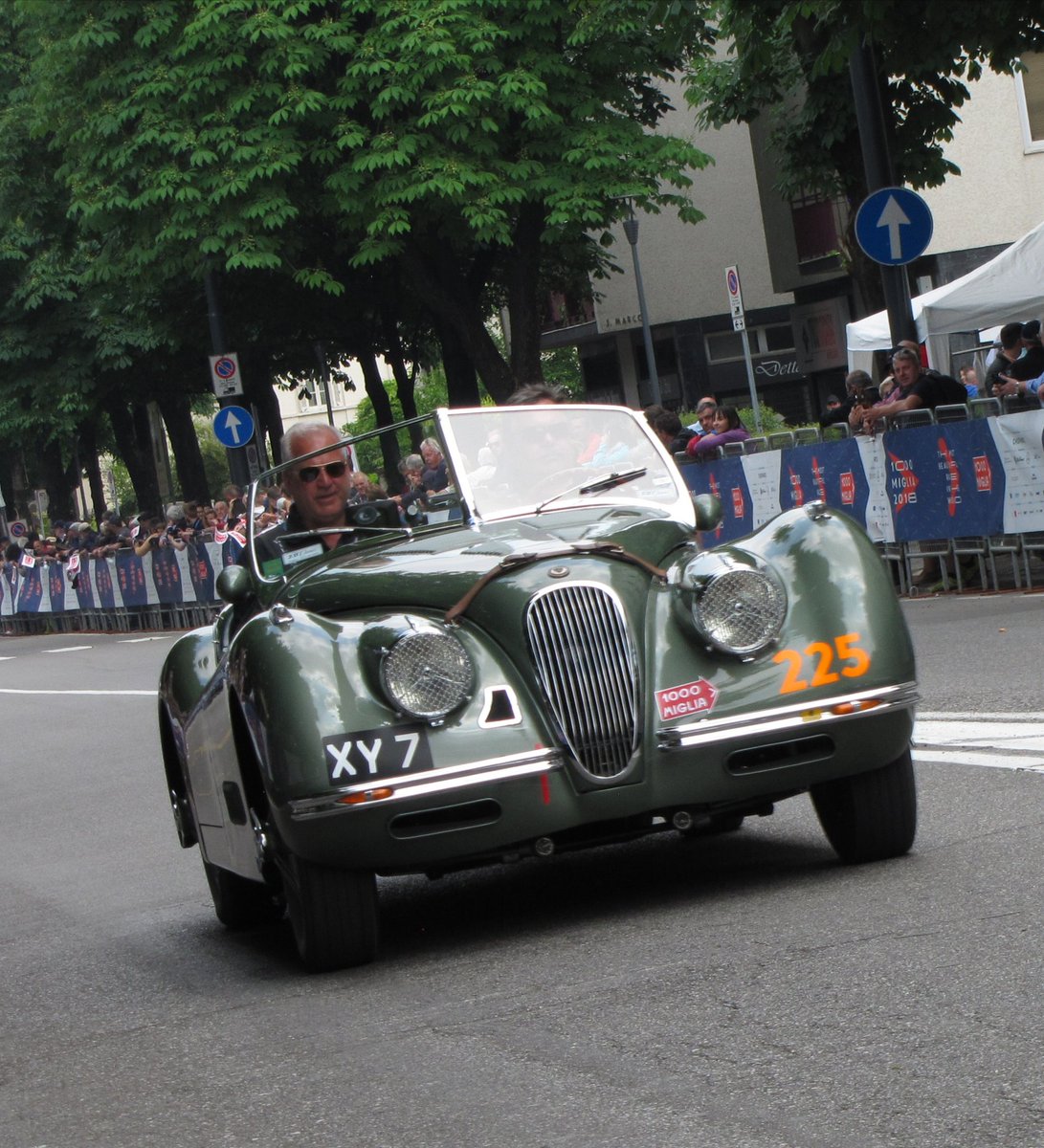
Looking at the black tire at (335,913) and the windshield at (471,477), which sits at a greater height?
the windshield at (471,477)

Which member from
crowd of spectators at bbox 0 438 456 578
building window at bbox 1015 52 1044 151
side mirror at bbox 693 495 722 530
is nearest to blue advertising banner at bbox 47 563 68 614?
crowd of spectators at bbox 0 438 456 578

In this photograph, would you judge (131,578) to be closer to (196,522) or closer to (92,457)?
(196,522)

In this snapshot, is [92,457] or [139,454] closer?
[139,454]

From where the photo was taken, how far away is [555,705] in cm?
624

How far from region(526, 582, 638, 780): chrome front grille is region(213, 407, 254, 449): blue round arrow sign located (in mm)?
26929

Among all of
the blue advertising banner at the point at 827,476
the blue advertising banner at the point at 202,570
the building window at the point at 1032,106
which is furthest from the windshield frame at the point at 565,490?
the building window at the point at 1032,106

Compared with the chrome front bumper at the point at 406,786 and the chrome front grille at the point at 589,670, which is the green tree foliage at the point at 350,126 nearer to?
the chrome front grille at the point at 589,670

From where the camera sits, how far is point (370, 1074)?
4938 mm

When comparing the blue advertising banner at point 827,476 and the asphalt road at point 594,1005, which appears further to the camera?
the blue advertising banner at point 827,476

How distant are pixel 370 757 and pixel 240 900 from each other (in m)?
1.72

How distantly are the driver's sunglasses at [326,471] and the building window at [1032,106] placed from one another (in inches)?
1300

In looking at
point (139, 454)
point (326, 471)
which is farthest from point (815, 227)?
point (326, 471)

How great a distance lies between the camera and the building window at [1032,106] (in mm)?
38844

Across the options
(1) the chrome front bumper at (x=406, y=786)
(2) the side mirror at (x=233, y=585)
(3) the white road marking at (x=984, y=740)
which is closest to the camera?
(1) the chrome front bumper at (x=406, y=786)
